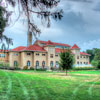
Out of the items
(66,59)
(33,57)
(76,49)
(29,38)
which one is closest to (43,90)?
(29,38)

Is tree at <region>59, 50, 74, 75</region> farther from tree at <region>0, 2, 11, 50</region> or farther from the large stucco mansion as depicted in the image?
the large stucco mansion

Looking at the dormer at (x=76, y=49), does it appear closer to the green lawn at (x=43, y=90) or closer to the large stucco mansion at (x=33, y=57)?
the large stucco mansion at (x=33, y=57)

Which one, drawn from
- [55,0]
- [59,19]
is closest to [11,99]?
[59,19]

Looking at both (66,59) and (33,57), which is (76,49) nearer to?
(33,57)

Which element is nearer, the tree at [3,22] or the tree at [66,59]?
the tree at [3,22]

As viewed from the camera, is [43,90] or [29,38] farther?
[43,90]

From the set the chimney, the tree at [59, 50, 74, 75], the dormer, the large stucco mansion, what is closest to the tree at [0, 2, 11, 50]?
the chimney

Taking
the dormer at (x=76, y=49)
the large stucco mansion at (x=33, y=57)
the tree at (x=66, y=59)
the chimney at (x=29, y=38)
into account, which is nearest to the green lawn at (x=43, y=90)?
the chimney at (x=29, y=38)

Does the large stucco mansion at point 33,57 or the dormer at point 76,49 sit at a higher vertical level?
the dormer at point 76,49

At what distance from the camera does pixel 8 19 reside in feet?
23.9

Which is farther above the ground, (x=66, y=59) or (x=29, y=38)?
(x=29, y=38)

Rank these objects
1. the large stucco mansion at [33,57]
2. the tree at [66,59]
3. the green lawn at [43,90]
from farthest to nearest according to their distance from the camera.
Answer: the large stucco mansion at [33,57]
the tree at [66,59]
the green lawn at [43,90]

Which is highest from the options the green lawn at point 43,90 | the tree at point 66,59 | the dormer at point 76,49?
the dormer at point 76,49

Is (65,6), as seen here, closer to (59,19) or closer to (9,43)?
(59,19)
